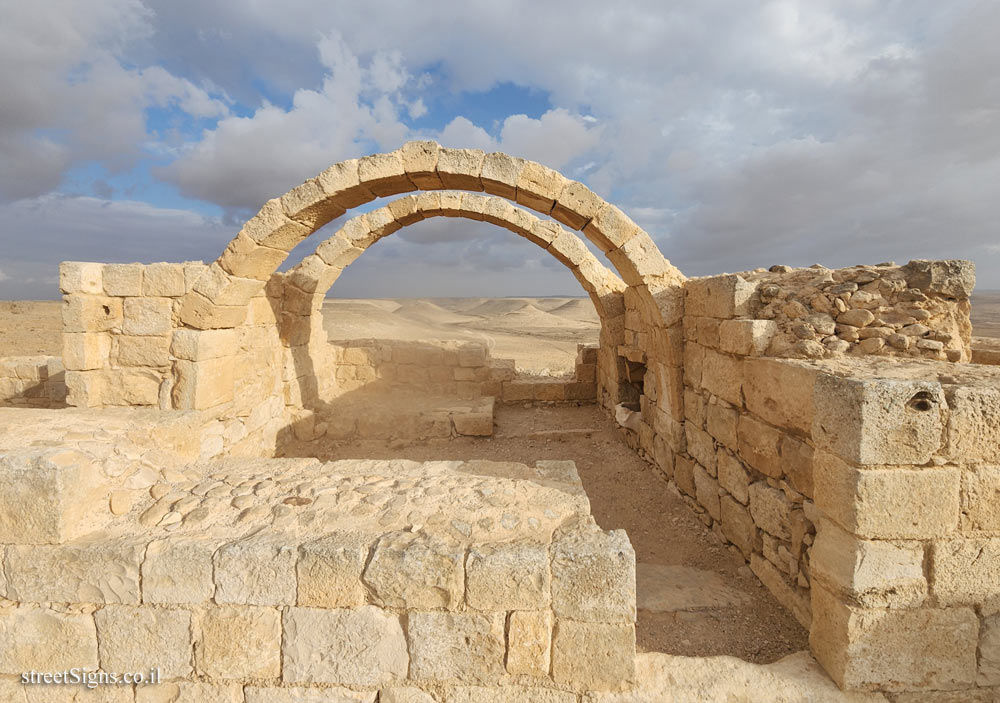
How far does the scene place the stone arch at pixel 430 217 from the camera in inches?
283

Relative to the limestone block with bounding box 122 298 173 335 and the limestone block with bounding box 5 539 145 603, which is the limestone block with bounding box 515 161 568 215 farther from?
the limestone block with bounding box 5 539 145 603

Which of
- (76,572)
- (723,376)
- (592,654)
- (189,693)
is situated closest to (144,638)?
(189,693)

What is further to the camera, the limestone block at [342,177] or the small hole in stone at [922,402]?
the limestone block at [342,177]

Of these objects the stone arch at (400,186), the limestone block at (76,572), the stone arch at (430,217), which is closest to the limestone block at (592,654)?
the limestone block at (76,572)

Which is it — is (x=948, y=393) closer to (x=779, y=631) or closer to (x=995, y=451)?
(x=995, y=451)

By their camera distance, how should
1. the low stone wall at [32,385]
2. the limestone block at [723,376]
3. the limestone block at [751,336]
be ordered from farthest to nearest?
the low stone wall at [32,385], the limestone block at [723,376], the limestone block at [751,336]

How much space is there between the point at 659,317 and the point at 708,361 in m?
0.90

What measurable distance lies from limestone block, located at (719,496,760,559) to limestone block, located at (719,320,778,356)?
1.23 meters

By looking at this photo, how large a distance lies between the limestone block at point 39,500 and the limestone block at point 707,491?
14.4 feet

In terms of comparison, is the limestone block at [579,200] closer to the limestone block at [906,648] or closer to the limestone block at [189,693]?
the limestone block at [906,648]

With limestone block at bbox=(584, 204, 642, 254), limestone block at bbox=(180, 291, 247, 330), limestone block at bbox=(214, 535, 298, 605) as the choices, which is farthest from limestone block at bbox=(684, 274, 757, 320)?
→ limestone block at bbox=(180, 291, 247, 330)

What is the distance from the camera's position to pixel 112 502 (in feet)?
8.41

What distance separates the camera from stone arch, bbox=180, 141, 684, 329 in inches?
204

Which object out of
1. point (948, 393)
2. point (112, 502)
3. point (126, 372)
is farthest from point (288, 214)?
point (948, 393)
